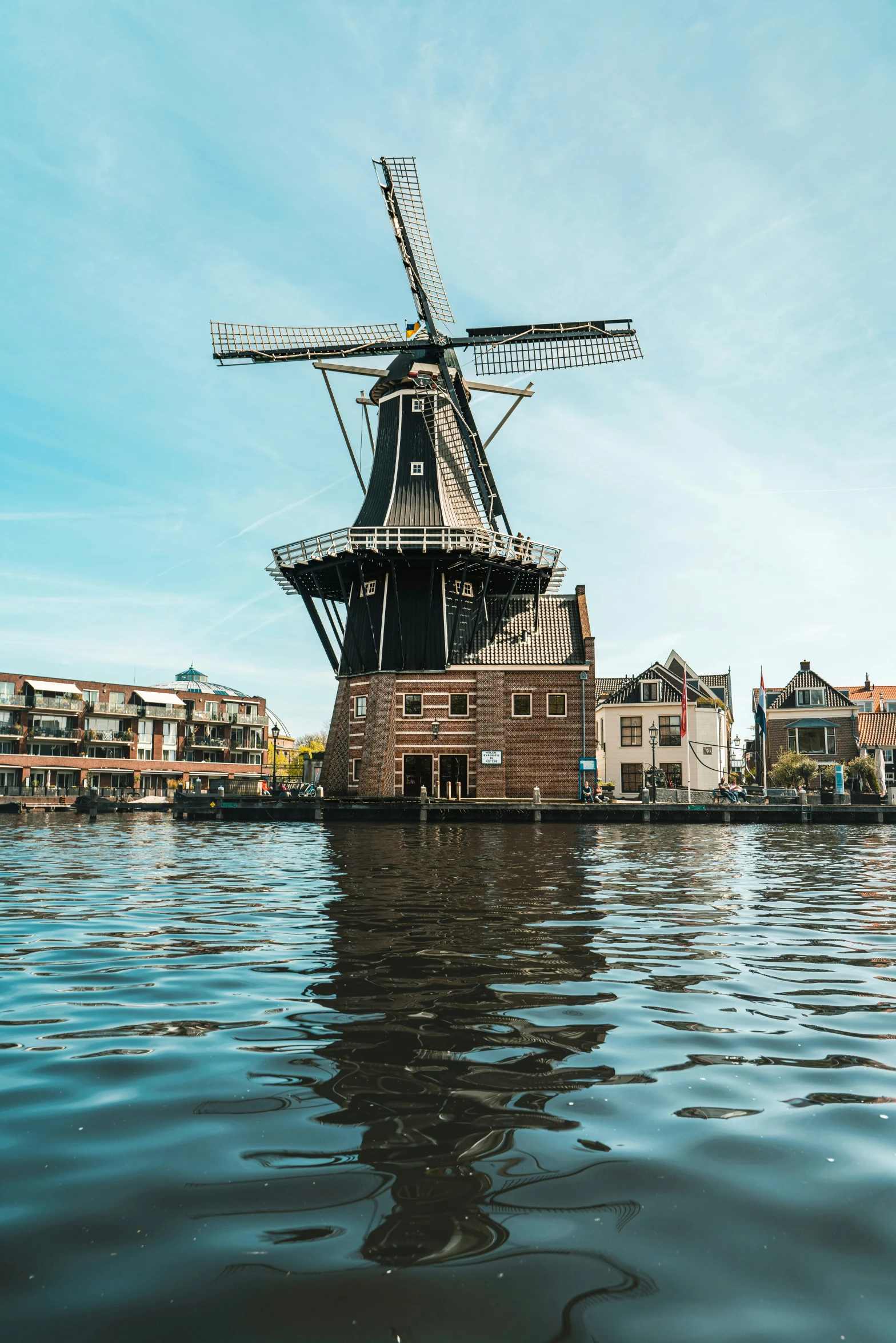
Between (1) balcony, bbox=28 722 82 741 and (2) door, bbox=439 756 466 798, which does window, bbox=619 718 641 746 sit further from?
(1) balcony, bbox=28 722 82 741

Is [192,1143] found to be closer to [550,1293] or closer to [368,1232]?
[368,1232]

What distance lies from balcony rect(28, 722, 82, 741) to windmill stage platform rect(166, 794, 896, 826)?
46.1 meters

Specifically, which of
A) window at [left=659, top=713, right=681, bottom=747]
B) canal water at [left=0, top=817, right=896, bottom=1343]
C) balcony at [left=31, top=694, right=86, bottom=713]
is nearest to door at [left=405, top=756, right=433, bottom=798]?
window at [left=659, top=713, right=681, bottom=747]

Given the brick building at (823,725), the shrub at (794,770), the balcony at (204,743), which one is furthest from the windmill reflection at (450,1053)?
the balcony at (204,743)

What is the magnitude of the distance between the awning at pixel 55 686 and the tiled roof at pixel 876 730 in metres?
67.6

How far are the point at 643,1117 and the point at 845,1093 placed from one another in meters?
1.17

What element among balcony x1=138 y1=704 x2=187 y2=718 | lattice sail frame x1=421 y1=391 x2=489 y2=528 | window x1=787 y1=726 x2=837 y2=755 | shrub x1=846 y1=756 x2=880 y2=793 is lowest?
shrub x1=846 y1=756 x2=880 y2=793

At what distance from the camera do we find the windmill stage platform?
1505 inches

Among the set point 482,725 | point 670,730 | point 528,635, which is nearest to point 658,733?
point 670,730

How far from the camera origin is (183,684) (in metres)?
105

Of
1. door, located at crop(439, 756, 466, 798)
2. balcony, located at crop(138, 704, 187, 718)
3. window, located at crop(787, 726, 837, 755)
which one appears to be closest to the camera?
door, located at crop(439, 756, 466, 798)

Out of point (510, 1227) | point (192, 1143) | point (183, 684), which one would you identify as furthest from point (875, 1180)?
point (183, 684)

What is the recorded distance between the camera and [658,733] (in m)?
55.7

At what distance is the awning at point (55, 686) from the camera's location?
79375mm
